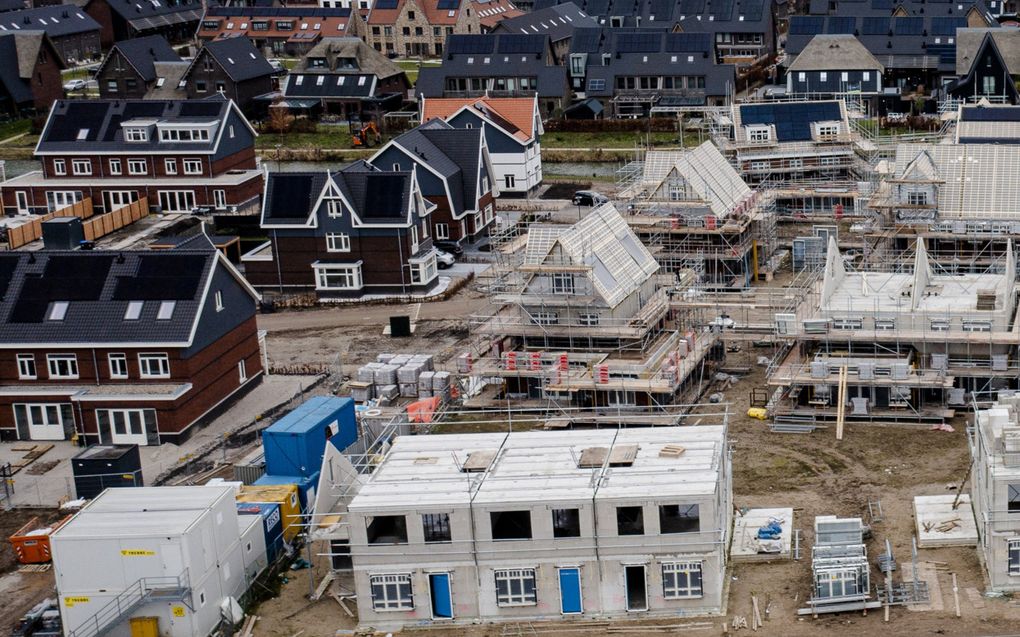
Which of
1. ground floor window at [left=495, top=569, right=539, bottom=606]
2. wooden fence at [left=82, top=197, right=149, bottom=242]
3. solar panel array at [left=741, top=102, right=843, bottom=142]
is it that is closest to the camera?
ground floor window at [left=495, top=569, right=539, bottom=606]

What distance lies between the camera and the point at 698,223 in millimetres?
66875

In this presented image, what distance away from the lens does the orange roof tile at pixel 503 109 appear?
86.6m

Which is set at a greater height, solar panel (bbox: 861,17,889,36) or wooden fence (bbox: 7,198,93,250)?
solar panel (bbox: 861,17,889,36)

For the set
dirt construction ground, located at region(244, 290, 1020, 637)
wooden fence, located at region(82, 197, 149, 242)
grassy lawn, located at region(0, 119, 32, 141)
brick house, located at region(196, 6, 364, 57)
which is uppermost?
brick house, located at region(196, 6, 364, 57)

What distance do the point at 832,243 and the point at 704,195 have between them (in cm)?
1227

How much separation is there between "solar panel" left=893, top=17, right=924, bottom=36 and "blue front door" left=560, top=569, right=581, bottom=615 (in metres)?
75.9

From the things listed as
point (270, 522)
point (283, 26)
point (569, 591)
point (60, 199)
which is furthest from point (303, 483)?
point (283, 26)

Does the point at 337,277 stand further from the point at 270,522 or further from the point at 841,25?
the point at 841,25

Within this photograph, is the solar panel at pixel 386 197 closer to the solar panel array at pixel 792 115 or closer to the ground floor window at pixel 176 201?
the ground floor window at pixel 176 201

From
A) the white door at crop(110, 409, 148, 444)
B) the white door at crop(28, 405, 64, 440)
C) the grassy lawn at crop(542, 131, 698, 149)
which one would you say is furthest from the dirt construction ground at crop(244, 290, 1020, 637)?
the grassy lawn at crop(542, 131, 698, 149)

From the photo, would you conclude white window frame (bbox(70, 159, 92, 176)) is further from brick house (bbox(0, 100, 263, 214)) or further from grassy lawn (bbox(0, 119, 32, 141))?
grassy lawn (bbox(0, 119, 32, 141))

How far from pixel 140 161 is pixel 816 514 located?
51.1 meters

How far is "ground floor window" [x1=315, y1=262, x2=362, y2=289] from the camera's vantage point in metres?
69.6

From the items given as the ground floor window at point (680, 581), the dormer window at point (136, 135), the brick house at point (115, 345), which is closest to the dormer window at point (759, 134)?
the dormer window at point (136, 135)
